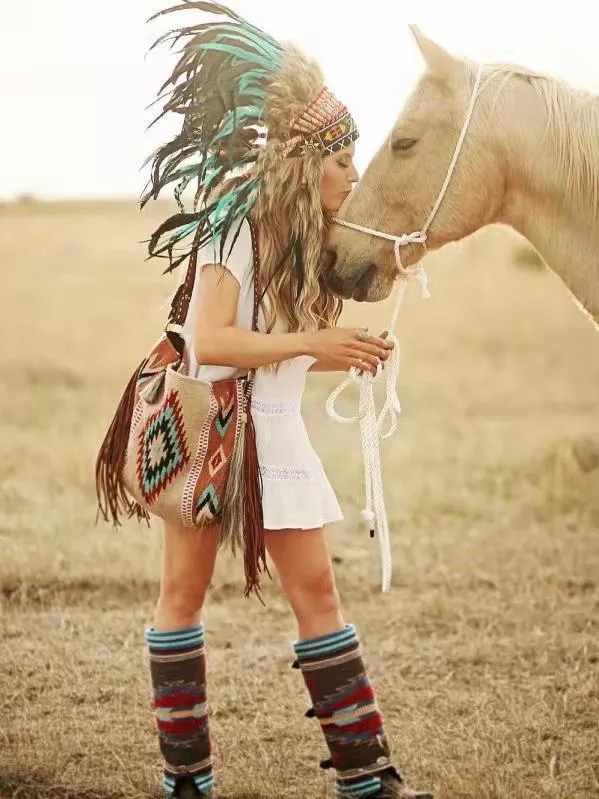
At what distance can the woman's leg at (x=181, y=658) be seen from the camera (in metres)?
2.86

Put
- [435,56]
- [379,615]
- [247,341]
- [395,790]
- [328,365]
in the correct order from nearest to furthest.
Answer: [247,341]
[395,790]
[435,56]
[328,365]
[379,615]

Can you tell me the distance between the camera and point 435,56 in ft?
9.57

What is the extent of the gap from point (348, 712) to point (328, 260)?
1123 mm

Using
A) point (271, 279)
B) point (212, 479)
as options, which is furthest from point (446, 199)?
point (212, 479)

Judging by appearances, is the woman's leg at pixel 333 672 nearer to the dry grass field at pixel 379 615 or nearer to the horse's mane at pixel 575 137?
the dry grass field at pixel 379 615

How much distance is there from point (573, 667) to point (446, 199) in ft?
6.48

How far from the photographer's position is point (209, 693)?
Answer: 3.92 meters

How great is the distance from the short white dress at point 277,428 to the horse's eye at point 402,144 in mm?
478

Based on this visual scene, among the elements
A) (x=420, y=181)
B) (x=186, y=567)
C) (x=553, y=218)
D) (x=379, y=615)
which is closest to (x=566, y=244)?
(x=553, y=218)

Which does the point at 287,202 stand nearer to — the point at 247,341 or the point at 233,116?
the point at 233,116

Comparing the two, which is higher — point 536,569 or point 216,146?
point 216,146

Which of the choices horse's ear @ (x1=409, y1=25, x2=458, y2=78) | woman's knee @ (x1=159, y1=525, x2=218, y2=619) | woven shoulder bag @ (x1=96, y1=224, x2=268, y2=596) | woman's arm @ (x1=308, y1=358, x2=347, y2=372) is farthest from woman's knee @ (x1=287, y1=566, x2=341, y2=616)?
horse's ear @ (x1=409, y1=25, x2=458, y2=78)

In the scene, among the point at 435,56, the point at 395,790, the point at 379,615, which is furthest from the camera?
the point at 379,615

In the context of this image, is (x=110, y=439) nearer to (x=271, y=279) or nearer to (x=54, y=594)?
(x=271, y=279)
